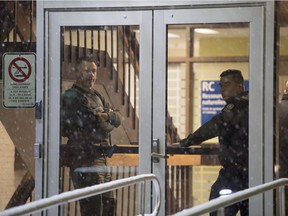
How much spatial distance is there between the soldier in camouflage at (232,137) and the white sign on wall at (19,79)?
1.52m

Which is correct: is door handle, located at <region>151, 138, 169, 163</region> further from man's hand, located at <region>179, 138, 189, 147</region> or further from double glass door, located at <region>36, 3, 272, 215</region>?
man's hand, located at <region>179, 138, 189, 147</region>

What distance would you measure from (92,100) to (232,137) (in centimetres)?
135

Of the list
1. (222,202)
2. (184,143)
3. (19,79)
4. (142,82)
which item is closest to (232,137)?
(184,143)

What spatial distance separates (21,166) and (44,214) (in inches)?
114

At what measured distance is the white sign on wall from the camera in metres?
→ 6.84

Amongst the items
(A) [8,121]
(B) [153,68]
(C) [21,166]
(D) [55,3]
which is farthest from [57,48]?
(C) [21,166]

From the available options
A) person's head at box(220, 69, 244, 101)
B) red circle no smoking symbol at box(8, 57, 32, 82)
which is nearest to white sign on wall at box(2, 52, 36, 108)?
red circle no smoking symbol at box(8, 57, 32, 82)

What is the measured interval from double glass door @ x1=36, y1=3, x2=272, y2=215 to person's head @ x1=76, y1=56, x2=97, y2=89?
5cm

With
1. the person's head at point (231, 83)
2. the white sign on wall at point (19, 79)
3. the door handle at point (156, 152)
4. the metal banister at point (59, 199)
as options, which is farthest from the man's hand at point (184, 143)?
the white sign on wall at point (19, 79)

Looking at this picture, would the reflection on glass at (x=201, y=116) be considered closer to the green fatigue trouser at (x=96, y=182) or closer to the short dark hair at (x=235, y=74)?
the short dark hair at (x=235, y=74)

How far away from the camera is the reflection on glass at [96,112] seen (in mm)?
6688

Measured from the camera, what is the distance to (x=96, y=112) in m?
6.79

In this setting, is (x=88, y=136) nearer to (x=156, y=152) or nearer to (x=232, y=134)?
(x=156, y=152)

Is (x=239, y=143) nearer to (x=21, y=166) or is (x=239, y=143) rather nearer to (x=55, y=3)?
(x=55, y=3)
